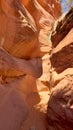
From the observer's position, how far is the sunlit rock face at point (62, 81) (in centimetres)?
632

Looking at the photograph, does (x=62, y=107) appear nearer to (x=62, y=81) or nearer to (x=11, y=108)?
(x=62, y=81)

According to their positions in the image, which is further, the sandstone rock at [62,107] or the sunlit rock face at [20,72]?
the sunlit rock face at [20,72]

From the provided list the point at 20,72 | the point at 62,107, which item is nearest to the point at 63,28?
the point at 20,72

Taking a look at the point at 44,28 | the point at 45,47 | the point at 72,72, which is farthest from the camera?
the point at 44,28

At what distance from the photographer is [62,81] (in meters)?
6.81

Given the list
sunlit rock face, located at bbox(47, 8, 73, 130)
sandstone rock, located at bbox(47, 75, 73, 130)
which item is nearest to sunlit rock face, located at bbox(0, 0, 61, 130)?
sandstone rock, located at bbox(47, 75, 73, 130)

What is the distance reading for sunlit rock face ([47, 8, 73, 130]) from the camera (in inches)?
249

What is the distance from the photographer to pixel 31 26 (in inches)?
348

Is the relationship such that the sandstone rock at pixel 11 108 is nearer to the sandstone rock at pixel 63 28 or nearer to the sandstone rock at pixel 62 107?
the sandstone rock at pixel 62 107

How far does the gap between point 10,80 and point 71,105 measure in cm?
239

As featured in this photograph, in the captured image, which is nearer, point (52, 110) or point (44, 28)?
point (52, 110)

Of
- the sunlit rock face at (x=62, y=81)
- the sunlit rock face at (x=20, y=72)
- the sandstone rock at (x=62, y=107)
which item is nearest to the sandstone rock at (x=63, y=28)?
the sunlit rock face at (x=62, y=81)

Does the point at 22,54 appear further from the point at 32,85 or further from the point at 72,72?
the point at 72,72

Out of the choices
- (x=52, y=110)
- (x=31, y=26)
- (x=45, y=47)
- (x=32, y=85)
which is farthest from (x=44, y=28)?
(x=52, y=110)
